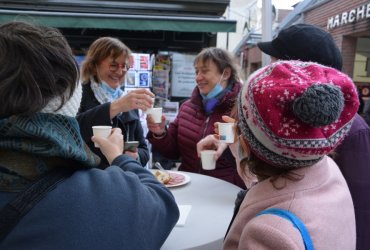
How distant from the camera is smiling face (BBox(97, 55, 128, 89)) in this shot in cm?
270

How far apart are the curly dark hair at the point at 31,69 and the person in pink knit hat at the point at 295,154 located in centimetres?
53

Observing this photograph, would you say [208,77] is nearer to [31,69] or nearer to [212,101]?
[212,101]

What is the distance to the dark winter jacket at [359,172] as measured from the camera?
1.46 m

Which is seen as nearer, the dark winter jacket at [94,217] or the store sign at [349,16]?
the dark winter jacket at [94,217]

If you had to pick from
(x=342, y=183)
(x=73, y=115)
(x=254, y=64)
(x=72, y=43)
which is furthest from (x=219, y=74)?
(x=254, y=64)

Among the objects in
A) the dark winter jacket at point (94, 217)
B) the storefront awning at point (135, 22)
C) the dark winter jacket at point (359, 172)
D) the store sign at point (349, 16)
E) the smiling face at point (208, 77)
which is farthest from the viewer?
the store sign at point (349, 16)

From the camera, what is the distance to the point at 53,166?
0.89 m

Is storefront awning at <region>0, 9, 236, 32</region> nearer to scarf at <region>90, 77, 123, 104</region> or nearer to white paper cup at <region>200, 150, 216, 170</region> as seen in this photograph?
scarf at <region>90, 77, 123, 104</region>

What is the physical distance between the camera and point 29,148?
83 centimetres

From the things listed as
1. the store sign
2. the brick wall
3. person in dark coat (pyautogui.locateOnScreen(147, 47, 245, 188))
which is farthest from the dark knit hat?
the brick wall

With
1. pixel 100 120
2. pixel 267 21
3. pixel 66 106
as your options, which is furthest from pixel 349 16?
pixel 66 106

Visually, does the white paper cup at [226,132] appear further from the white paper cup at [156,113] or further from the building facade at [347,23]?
the building facade at [347,23]

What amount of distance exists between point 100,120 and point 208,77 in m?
1.04

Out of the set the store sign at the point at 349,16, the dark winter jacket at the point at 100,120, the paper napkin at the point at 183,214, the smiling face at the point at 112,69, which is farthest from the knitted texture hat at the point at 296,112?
the store sign at the point at 349,16
